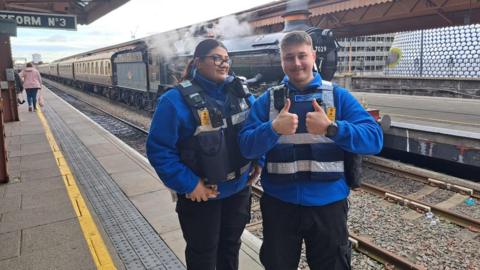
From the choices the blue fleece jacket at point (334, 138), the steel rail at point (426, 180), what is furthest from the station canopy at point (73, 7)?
the blue fleece jacket at point (334, 138)

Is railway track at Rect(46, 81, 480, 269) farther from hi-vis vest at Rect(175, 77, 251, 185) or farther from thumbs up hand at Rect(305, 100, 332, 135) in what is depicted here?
thumbs up hand at Rect(305, 100, 332, 135)

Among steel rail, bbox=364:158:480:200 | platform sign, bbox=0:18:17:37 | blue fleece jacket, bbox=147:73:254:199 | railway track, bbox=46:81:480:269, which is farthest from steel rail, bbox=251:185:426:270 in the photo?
platform sign, bbox=0:18:17:37

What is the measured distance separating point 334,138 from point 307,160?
277 millimetres

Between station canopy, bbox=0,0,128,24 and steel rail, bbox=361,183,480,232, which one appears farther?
station canopy, bbox=0,0,128,24

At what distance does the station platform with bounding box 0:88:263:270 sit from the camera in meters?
3.55

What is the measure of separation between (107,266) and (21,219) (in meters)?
1.85

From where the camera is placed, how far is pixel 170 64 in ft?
46.6

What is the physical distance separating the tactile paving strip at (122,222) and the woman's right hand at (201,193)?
1302 mm

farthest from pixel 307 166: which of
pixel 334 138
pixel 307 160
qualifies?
pixel 334 138

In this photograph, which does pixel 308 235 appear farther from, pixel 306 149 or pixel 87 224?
pixel 87 224

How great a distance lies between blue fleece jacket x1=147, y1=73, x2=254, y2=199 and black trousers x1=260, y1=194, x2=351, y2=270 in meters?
0.60

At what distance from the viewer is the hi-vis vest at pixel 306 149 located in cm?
221

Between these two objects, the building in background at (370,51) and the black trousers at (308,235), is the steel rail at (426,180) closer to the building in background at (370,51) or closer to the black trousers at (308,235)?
the black trousers at (308,235)

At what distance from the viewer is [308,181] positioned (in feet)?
7.38
